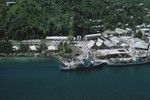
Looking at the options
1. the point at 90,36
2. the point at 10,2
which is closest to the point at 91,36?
the point at 90,36

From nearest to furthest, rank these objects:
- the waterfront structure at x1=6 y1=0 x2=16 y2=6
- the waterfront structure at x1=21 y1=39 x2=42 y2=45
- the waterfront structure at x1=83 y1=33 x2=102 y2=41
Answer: the waterfront structure at x1=21 y1=39 x2=42 y2=45 < the waterfront structure at x1=83 y1=33 x2=102 y2=41 < the waterfront structure at x1=6 y1=0 x2=16 y2=6

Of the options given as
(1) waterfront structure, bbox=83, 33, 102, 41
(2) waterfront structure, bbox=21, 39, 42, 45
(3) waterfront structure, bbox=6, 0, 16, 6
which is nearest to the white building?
(1) waterfront structure, bbox=83, 33, 102, 41

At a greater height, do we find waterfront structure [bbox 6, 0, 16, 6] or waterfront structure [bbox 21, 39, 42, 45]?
waterfront structure [bbox 6, 0, 16, 6]

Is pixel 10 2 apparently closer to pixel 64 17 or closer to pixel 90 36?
pixel 64 17

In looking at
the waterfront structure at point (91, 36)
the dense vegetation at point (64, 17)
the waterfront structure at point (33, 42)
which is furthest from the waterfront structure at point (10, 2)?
the waterfront structure at point (91, 36)

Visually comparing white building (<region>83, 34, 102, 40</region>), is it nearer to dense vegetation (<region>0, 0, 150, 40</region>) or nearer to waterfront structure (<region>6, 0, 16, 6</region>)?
dense vegetation (<region>0, 0, 150, 40</region>)

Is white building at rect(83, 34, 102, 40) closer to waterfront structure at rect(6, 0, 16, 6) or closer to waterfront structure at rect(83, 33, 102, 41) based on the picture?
waterfront structure at rect(83, 33, 102, 41)

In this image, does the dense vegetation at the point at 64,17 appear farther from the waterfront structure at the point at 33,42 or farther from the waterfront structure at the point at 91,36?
the waterfront structure at the point at 91,36

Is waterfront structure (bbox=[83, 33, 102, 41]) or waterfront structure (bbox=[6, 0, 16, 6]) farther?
waterfront structure (bbox=[6, 0, 16, 6])

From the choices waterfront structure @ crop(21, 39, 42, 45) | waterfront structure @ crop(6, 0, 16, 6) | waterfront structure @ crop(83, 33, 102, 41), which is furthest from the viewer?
waterfront structure @ crop(6, 0, 16, 6)

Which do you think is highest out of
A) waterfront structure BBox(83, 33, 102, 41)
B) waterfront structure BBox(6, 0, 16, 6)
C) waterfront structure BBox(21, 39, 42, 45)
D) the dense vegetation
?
waterfront structure BBox(6, 0, 16, 6)
